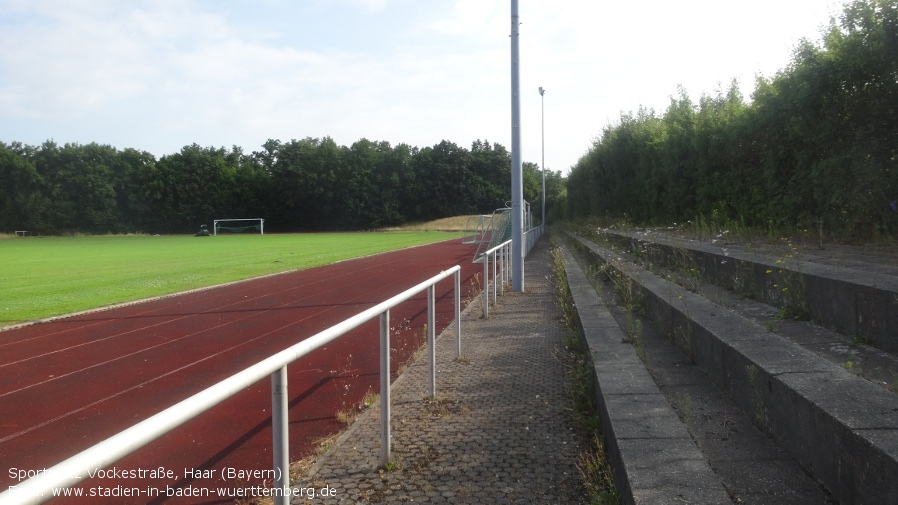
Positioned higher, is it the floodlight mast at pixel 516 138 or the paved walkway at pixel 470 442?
the floodlight mast at pixel 516 138

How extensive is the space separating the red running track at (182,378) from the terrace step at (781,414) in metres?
2.59

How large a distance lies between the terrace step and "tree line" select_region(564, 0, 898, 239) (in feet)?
11.0

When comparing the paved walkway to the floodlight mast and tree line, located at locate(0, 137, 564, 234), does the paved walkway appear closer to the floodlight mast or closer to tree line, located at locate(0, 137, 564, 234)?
the floodlight mast

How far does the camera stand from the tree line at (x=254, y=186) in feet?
251

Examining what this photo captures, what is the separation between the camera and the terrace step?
2.57 metres

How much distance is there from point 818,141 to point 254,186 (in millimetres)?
84982

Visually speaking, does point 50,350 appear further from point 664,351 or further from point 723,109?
point 723,109

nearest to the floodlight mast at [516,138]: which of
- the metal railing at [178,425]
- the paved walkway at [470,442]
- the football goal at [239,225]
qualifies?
the paved walkway at [470,442]

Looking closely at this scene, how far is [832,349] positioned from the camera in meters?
4.36

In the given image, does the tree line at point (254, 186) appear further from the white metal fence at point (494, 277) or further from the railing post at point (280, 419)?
the railing post at point (280, 419)

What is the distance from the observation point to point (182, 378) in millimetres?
6762

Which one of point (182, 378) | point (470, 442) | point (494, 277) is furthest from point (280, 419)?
point (494, 277)

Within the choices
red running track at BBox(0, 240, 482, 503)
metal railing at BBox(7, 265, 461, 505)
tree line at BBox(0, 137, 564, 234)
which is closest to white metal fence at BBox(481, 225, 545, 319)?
red running track at BBox(0, 240, 482, 503)

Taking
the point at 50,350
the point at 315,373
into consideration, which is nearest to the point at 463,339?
the point at 315,373
